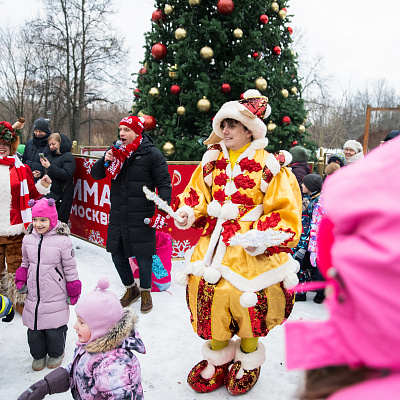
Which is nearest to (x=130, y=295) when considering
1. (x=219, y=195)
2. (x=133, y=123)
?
(x=133, y=123)

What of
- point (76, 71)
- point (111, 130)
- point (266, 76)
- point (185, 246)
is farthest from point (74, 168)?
point (111, 130)

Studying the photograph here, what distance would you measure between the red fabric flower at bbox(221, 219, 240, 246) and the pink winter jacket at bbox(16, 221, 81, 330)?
1288 millimetres

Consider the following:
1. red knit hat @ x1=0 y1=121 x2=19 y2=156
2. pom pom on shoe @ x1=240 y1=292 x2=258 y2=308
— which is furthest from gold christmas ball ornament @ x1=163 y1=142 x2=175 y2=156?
pom pom on shoe @ x1=240 y1=292 x2=258 y2=308

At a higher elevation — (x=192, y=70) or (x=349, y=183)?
(x=192, y=70)

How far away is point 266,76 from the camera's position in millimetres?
6852

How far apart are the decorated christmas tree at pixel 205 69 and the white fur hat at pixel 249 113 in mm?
3298

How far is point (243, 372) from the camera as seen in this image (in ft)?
8.98

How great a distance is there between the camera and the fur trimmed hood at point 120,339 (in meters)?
1.97

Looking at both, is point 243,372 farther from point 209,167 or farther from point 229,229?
point 209,167

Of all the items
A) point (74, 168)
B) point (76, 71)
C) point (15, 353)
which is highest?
point (76, 71)

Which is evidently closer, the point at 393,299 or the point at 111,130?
the point at 393,299

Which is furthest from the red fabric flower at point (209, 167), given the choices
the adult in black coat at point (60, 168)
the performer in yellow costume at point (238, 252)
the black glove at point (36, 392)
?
the adult in black coat at point (60, 168)

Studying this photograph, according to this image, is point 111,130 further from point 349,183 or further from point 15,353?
point 349,183

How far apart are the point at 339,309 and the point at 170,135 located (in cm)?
574
